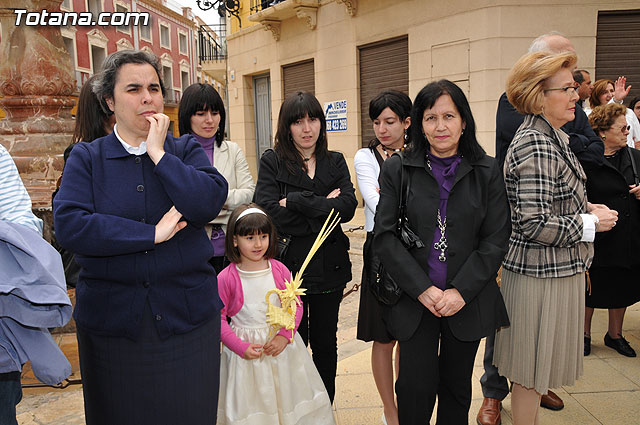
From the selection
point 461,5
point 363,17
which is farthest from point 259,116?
point 461,5

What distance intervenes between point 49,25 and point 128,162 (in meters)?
3.62

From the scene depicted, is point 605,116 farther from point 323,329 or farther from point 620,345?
point 323,329

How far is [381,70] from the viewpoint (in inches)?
417

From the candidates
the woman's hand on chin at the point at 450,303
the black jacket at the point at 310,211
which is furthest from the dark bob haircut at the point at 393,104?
the woman's hand on chin at the point at 450,303

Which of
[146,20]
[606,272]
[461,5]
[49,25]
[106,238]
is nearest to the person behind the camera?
[106,238]

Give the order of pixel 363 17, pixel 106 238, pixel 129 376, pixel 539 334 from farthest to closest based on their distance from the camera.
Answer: pixel 363 17, pixel 539 334, pixel 129 376, pixel 106 238

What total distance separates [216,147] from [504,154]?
186 cm

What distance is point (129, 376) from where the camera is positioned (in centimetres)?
193

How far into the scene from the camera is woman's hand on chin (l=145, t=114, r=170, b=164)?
1.87m

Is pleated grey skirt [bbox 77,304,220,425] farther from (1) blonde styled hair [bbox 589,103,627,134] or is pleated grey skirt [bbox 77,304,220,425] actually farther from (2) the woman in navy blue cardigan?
(1) blonde styled hair [bbox 589,103,627,134]

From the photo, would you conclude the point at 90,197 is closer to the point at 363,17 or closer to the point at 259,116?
the point at 363,17

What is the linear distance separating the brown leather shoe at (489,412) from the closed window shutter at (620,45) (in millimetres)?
7322

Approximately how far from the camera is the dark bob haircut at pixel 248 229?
261cm

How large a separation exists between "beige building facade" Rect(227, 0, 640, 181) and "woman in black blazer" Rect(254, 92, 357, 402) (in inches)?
247
